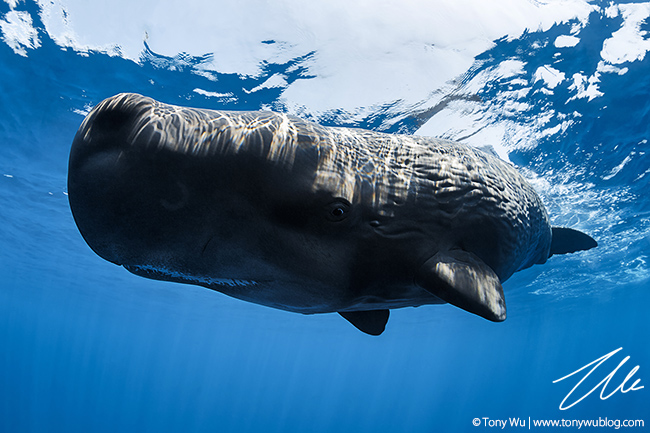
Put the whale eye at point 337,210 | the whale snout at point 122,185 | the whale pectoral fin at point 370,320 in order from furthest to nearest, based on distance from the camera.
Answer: the whale pectoral fin at point 370,320 → the whale eye at point 337,210 → the whale snout at point 122,185

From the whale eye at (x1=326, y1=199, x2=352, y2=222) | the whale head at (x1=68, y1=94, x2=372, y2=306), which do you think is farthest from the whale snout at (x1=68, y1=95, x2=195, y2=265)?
the whale eye at (x1=326, y1=199, x2=352, y2=222)

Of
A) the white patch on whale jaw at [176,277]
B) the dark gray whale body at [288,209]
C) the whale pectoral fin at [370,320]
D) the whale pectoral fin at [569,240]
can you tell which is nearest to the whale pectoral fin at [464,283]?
the dark gray whale body at [288,209]

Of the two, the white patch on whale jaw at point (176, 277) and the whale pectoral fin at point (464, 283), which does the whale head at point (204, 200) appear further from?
the whale pectoral fin at point (464, 283)

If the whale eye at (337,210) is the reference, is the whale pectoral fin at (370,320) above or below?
below

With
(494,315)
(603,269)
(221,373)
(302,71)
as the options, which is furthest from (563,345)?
(221,373)

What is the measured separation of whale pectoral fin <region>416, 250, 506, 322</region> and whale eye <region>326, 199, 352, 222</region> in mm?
533

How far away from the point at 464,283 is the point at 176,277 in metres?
1.49

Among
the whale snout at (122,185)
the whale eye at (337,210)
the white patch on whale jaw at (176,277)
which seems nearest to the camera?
the whale snout at (122,185)

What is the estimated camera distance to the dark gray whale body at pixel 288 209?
5.51 ft

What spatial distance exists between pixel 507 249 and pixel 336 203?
→ 1.32 m

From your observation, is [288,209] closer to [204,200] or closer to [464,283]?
[204,200]

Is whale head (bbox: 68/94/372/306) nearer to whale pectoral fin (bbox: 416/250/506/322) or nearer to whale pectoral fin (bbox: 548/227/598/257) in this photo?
whale pectoral fin (bbox: 416/250/506/322)

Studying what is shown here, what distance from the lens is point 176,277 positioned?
2072 mm

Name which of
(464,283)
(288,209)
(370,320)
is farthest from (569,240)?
(288,209)
